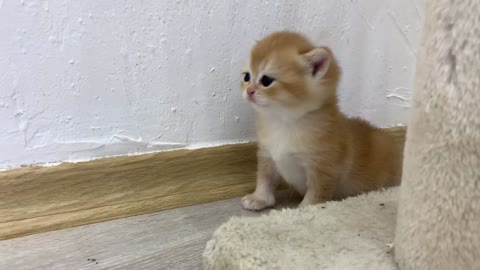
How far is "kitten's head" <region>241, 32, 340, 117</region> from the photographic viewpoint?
94cm

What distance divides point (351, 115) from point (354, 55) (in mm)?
146

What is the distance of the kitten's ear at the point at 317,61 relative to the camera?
0.93m

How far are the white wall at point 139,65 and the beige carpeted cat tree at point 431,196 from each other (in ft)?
1.06

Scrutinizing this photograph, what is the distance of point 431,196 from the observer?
625 mm

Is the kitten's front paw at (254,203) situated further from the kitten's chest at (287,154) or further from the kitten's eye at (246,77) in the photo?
the kitten's eye at (246,77)

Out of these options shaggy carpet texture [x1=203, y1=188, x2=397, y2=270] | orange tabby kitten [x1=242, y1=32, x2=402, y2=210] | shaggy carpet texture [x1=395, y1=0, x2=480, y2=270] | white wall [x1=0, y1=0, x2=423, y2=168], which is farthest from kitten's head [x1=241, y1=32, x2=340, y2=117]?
shaggy carpet texture [x1=395, y1=0, x2=480, y2=270]

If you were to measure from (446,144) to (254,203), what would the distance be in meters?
0.50

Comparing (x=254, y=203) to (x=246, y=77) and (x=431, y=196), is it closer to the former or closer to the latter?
(x=246, y=77)

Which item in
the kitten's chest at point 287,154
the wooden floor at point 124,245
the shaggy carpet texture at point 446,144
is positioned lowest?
the wooden floor at point 124,245

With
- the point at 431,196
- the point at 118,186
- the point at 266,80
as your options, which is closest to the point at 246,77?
the point at 266,80

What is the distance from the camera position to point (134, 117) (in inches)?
38.7

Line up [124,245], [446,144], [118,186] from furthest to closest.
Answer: [118,186] < [124,245] < [446,144]

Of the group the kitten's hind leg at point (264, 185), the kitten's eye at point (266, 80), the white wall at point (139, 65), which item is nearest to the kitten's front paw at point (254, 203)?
the kitten's hind leg at point (264, 185)

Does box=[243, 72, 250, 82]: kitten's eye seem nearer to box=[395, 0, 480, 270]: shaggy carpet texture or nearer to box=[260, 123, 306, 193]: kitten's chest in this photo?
box=[260, 123, 306, 193]: kitten's chest
